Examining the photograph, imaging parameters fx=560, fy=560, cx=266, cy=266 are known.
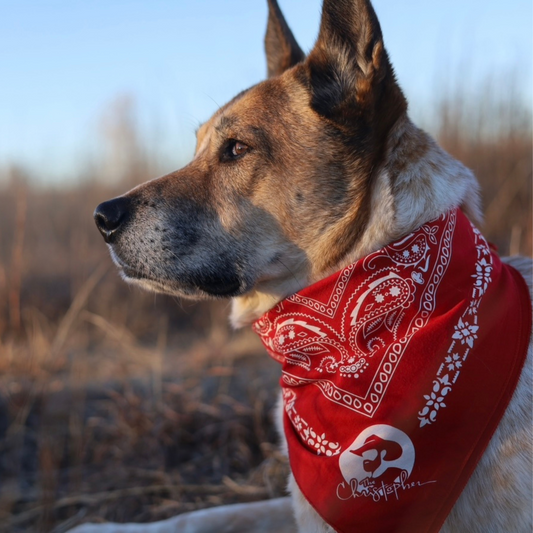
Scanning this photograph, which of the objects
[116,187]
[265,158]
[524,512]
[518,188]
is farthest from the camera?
[116,187]

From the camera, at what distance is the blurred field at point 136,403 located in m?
2.81

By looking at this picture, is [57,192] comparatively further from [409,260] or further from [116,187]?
[409,260]

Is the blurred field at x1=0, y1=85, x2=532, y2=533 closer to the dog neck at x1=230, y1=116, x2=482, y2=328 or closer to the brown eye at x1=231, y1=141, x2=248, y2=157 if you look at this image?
the dog neck at x1=230, y1=116, x2=482, y2=328

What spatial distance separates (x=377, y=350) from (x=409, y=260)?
1.07 ft

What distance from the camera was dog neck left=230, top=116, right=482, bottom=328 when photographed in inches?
77.2

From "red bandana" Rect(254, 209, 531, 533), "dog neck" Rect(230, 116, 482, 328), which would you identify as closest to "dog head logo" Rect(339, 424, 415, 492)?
"red bandana" Rect(254, 209, 531, 533)

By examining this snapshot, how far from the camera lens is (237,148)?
2.26 meters

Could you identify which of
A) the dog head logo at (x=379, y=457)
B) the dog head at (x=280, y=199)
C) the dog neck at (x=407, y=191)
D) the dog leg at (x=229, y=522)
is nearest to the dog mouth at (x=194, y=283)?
the dog head at (x=280, y=199)

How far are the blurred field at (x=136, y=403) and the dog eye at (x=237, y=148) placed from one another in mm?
1578

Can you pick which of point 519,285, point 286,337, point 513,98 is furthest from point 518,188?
point 286,337

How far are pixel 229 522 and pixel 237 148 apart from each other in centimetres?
154

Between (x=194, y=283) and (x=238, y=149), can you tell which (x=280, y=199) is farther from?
(x=194, y=283)

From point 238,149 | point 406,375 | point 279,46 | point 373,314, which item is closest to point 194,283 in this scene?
point 238,149

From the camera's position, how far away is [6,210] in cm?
868
